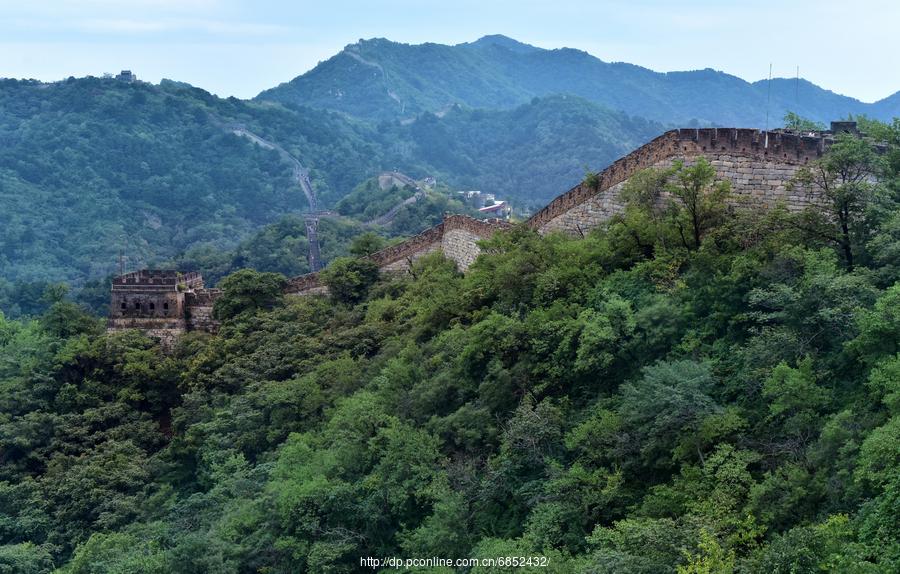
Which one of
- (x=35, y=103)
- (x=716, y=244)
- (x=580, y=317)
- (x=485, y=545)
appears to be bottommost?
(x=485, y=545)

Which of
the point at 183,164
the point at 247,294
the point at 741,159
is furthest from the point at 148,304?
the point at 183,164

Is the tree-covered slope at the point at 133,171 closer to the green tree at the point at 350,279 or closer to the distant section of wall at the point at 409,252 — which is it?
the distant section of wall at the point at 409,252

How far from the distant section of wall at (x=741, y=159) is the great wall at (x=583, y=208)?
0.02 m

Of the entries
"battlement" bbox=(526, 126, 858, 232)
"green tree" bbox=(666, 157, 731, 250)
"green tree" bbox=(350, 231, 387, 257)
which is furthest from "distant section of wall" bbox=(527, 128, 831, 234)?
"green tree" bbox=(350, 231, 387, 257)

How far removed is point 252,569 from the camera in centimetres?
1889

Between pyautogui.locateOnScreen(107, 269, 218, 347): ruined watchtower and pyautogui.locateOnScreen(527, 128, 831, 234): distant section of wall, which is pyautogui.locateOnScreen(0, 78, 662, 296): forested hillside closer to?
pyautogui.locateOnScreen(107, 269, 218, 347): ruined watchtower

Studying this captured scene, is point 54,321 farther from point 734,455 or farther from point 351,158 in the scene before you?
point 351,158

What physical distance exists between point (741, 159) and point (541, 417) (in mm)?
7290

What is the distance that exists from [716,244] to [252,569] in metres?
10.4

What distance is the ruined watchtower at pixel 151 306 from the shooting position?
3047 cm

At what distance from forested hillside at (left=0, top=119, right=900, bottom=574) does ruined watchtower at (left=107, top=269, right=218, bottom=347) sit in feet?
4.55

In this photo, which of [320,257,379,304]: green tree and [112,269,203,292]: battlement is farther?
[112,269,203,292]: battlement

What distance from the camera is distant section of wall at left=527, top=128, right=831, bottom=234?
19.9 metres

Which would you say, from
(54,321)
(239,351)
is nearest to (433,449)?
(239,351)
